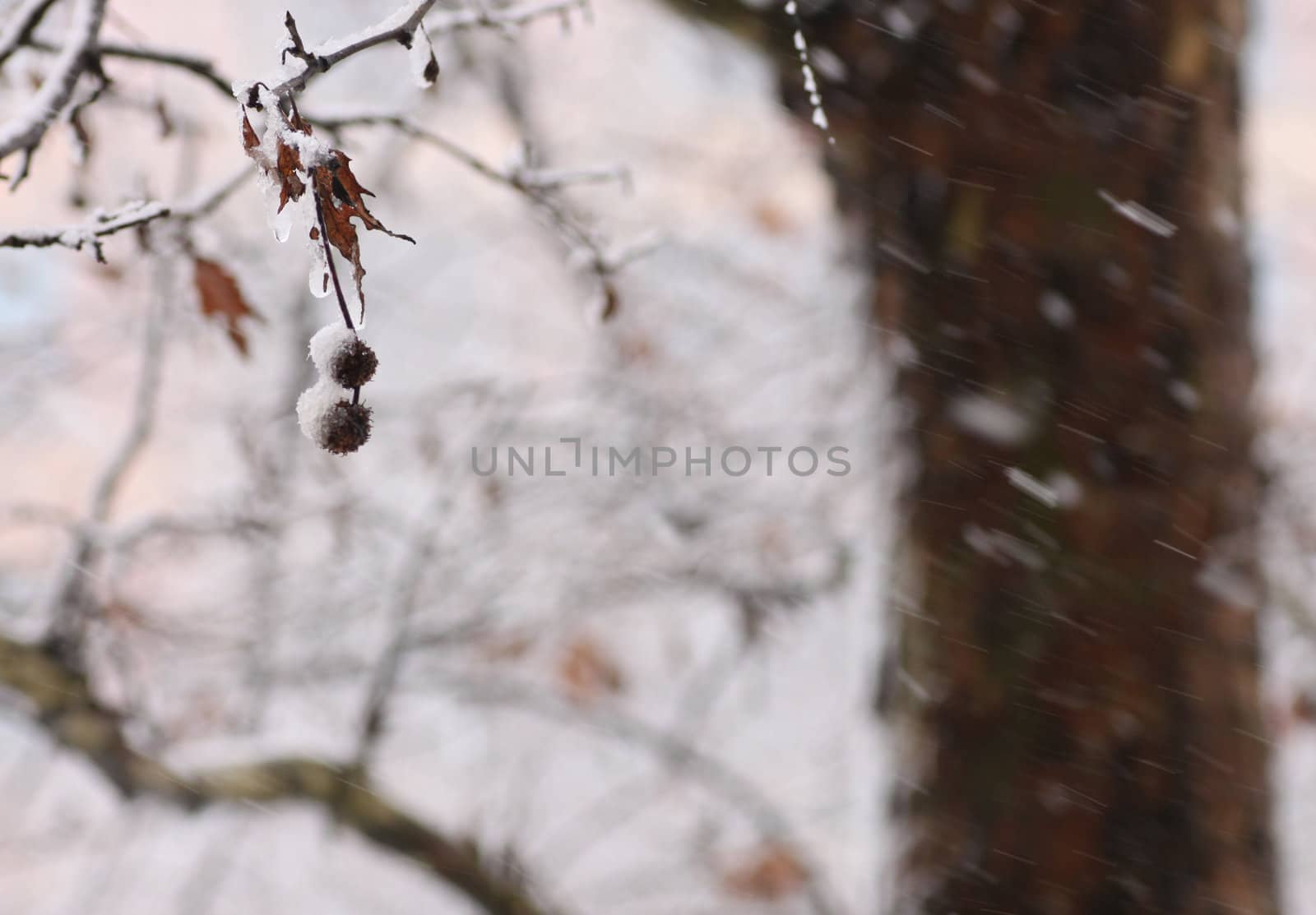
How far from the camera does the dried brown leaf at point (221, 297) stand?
1350 millimetres

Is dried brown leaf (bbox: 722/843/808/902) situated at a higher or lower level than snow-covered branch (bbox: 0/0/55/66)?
lower

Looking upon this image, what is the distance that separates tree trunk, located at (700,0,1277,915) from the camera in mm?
1916

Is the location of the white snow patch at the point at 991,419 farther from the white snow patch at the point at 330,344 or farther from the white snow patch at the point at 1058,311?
the white snow patch at the point at 330,344

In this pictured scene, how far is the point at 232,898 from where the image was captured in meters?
7.00

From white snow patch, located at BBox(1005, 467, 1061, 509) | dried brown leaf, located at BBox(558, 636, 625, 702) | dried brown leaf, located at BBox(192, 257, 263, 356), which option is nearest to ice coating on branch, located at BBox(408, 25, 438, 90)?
dried brown leaf, located at BBox(192, 257, 263, 356)

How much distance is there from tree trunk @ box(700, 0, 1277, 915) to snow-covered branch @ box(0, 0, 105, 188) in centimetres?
139

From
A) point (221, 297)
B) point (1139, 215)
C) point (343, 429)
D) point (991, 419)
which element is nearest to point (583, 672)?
point (991, 419)

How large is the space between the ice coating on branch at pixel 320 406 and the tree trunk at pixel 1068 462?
1539mm

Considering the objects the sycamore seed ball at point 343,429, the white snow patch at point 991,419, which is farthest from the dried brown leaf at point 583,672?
the sycamore seed ball at point 343,429

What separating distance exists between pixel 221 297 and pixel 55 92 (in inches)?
14.1

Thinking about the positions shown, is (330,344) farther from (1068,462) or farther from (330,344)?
(1068,462)

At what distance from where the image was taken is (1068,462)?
1950mm

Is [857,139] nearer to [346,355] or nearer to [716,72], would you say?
[346,355]

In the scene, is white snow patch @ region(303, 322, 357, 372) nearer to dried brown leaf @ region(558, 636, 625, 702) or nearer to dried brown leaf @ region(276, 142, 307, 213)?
dried brown leaf @ region(276, 142, 307, 213)
